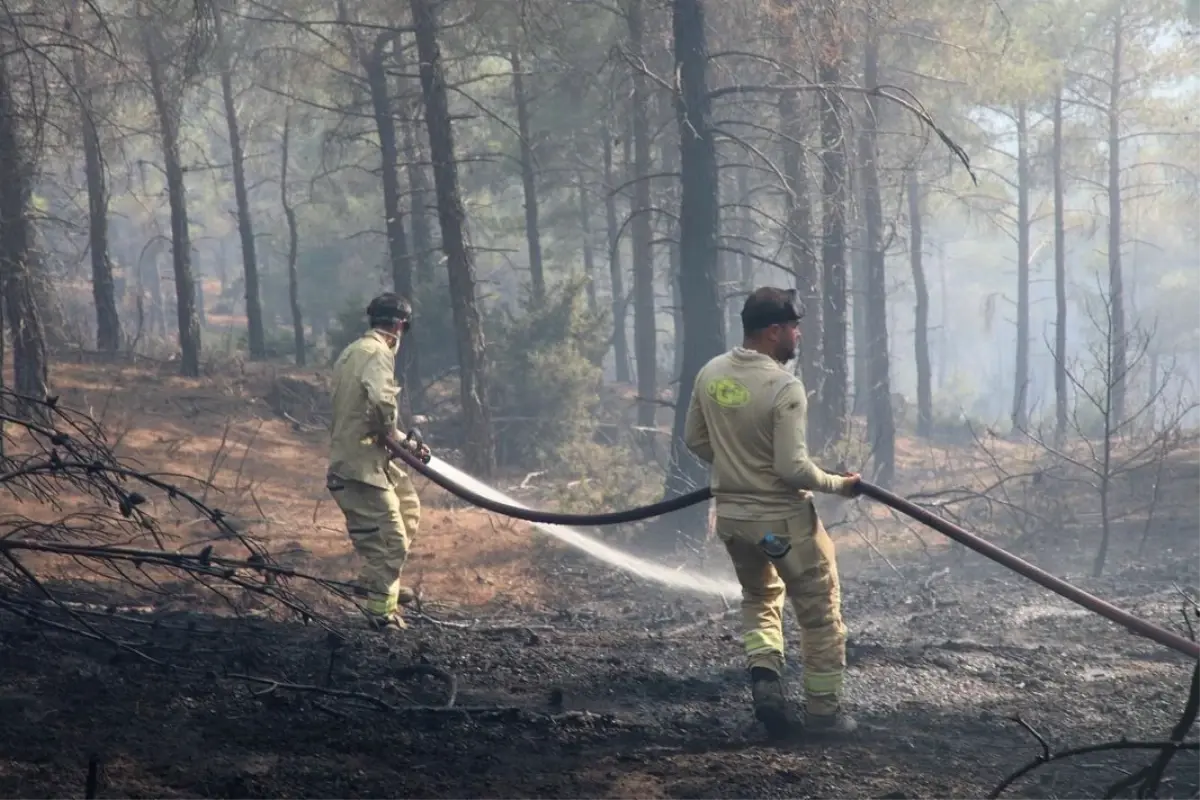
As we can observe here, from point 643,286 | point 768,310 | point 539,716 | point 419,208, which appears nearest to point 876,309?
point 643,286

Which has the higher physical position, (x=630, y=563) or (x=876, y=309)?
(x=876, y=309)

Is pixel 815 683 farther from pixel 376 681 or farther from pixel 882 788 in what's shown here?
pixel 376 681

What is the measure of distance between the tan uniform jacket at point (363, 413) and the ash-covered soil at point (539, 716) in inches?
40.0

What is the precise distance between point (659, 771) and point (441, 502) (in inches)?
369

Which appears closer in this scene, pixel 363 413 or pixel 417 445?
pixel 363 413

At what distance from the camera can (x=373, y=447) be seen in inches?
291

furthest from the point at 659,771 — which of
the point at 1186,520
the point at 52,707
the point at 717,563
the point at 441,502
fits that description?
the point at 1186,520

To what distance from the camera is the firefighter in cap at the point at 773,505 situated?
521 centimetres

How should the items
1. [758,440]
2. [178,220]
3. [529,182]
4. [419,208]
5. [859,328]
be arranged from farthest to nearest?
[859,328]
[529,182]
[419,208]
[178,220]
[758,440]

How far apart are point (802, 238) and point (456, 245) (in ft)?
16.2

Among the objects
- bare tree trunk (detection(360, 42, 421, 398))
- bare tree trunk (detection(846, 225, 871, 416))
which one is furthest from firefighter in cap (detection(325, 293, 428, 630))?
bare tree trunk (detection(846, 225, 871, 416))

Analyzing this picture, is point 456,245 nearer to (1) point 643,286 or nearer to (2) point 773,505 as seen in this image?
(2) point 773,505

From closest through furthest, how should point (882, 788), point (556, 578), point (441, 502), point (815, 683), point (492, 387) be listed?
point (882, 788)
point (815, 683)
point (556, 578)
point (441, 502)
point (492, 387)

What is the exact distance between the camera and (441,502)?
541 inches
